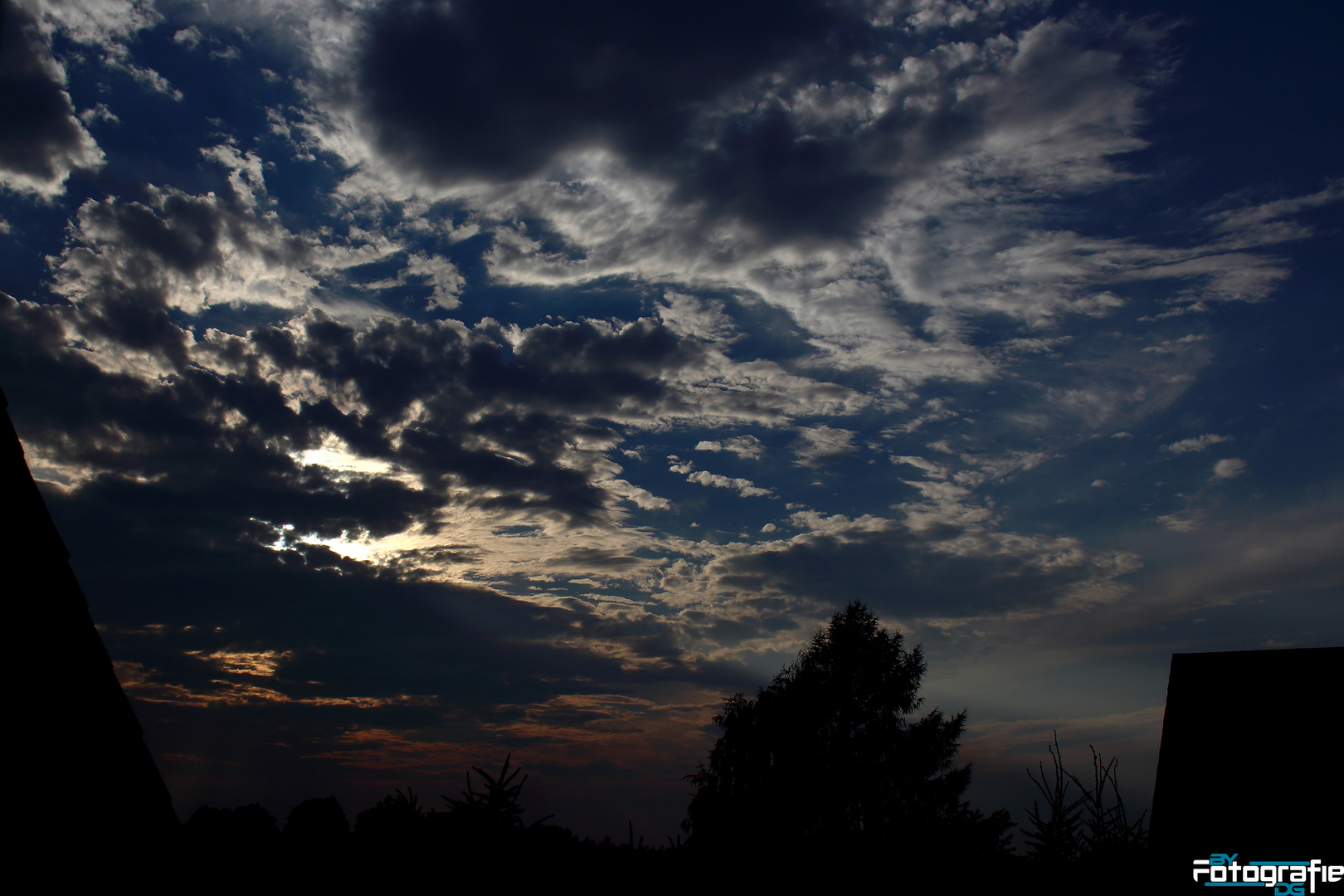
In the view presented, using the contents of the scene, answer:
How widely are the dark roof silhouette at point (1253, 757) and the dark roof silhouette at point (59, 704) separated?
11.5m

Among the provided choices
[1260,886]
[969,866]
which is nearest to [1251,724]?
[1260,886]

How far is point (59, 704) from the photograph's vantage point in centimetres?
363

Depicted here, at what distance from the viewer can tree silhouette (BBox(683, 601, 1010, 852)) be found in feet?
107

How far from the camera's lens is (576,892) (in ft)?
24.3

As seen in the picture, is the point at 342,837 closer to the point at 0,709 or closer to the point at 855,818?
the point at 0,709

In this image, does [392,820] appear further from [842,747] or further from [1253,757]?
[842,747]

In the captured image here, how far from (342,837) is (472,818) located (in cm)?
177

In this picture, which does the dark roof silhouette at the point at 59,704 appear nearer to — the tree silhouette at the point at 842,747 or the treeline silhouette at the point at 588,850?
the treeline silhouette at the point at 588,850
